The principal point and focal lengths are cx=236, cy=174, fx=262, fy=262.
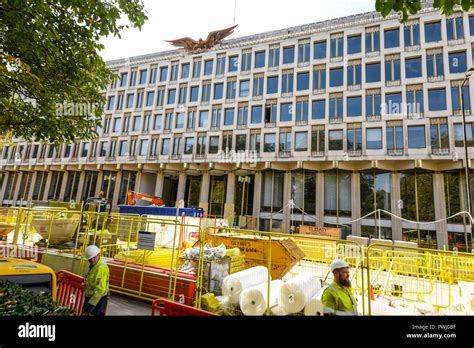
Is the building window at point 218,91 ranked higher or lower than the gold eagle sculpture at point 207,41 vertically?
lower

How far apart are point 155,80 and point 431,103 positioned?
109 ft

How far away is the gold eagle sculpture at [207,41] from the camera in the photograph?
1382 inches

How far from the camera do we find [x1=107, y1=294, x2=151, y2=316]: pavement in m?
6.86

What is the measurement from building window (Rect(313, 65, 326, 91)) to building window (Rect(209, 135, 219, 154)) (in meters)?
12.7

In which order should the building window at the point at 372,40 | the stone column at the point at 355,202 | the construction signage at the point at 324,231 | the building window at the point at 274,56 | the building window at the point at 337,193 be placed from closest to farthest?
→ the construction signage at the point at 324,231 < the stone column at the point at 355,202 < the building window at the point at 337,193 < the building window at the point at 372,40 < the building window at the point at 274,56

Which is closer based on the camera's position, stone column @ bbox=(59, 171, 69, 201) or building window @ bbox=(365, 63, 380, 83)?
building window @ bbox=(365, 63, 380, 83)

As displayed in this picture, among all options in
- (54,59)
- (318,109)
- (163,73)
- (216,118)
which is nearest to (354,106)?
(318,109)

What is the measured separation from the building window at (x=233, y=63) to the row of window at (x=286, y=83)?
148cm

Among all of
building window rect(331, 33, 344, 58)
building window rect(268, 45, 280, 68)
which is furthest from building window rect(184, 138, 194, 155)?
building window rect(331, 33, 344, 58)

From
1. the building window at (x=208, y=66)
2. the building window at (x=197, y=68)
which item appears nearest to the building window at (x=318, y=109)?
the building window at (x=208, y=66)

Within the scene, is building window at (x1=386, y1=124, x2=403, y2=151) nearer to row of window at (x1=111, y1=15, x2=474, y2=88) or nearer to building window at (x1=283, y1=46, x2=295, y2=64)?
row of window at (x1=111, y1=15, x2=474, y2=88)

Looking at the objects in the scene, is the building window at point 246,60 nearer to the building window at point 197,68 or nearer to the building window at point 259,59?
the building window at point 259,59

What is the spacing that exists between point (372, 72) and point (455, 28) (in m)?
7.55
